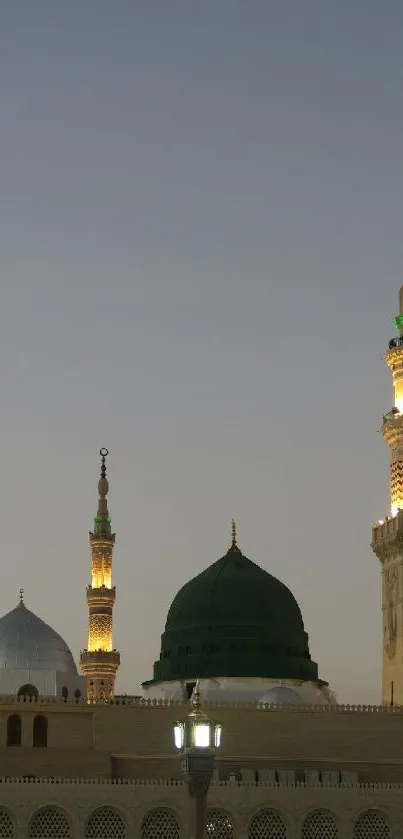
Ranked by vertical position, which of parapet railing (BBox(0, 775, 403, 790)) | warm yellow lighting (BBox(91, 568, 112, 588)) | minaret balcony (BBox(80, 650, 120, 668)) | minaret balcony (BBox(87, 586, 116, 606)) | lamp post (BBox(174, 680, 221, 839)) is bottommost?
lamp post (BBox(174, 680, 221, 839))

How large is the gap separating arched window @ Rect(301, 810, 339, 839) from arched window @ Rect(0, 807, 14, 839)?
795cm

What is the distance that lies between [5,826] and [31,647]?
22.0 feet

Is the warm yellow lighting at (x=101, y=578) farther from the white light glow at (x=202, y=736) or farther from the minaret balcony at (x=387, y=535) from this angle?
the white light glow at (x=202, y=736)

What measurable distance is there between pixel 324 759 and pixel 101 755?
6.67 m

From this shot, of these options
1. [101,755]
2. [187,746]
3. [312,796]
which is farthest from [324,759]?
[187,746]

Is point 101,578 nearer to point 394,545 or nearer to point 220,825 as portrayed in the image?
point 394,545

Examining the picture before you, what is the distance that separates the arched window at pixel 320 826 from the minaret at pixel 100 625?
14.2m

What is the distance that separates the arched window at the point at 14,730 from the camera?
4272 cm

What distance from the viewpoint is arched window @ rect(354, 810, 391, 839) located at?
41250mm

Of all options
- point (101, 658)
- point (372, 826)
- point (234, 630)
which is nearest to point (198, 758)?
point (372, 826)

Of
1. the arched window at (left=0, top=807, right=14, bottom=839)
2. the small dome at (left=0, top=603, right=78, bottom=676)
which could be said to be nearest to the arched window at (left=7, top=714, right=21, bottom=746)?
the small dome at (left=0, top=603, right=78, bottom=676)

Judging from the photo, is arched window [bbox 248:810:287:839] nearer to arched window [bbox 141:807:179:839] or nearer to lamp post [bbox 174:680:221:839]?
arched window [bbox 141:807:179:839]

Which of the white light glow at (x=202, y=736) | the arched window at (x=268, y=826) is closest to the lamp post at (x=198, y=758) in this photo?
the white light glow at (x=202, y=736)

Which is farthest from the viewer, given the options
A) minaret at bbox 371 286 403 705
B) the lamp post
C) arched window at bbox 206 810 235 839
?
minaret at bbox 371 286 403 705
